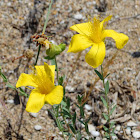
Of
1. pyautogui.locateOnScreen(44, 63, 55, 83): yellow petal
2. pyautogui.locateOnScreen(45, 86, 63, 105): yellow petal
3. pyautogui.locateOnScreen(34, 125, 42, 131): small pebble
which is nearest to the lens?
pyautogui.locateOnScreen(45, 86, 63, 105): yellow petal

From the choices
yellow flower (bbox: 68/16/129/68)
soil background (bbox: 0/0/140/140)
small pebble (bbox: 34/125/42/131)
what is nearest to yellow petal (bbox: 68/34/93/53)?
yellow flower (bbox: 68/16/129/68)

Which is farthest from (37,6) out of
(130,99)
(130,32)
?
(130,99)

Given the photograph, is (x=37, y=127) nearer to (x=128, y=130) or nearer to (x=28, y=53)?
(x=28, y=53)

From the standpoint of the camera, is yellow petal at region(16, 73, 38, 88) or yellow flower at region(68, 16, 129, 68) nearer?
yellow flower at region(68, 16, 129, 68)

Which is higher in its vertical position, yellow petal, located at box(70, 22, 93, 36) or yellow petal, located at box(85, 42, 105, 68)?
yellow petal, located at box(70, 22, 93, 36)

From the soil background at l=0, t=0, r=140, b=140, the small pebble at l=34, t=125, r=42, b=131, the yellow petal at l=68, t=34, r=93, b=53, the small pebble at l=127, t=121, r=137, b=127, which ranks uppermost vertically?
the yellow petal at l=68, t=34, r=93, b=53

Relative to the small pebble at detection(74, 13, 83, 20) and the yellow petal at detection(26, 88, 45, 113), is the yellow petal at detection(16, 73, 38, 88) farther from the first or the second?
the small pebble at detection(74, 13, 83, 20)

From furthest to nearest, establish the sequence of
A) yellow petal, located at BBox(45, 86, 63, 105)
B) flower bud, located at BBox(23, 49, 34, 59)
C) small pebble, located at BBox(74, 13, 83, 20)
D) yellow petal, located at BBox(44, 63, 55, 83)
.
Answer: small pebble, located at BBox(74, 13, 83, 20)
flower bud, located at BBox(23, 49, 34, 59)
yellow petal, located at BBox(44, 63, 55, 83)
yellow petal, located at BBox(45, 86, 63, 105)
